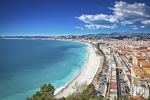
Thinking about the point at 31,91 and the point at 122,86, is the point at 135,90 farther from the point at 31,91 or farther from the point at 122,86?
the point at 31,91

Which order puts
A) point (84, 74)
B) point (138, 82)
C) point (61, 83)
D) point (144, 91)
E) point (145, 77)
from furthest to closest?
point (84, 74) < point (61, 83) < point (145, 77) < point (138, 82) < point (144, 91)

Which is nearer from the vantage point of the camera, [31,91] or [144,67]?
[31,91]

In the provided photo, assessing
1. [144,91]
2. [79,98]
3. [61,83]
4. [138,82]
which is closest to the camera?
[79,98]

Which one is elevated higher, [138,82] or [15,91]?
[138,82]

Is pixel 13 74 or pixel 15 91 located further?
pixel 13 74

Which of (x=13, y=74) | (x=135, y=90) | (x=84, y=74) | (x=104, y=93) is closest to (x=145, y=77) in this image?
(x=135, y=90)

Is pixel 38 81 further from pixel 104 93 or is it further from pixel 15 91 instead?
pixel 104 93

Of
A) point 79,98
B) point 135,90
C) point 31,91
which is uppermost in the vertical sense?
point 79,98

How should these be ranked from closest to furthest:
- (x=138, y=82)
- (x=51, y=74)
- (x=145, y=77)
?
(x=138, y=82), (x=145, y=77), (x=51, y=74)

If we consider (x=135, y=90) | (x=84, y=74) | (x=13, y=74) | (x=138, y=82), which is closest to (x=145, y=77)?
(x=138, y=82)
